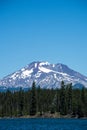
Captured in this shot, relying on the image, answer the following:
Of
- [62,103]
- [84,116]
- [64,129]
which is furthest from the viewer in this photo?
[62,103]

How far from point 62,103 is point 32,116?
14.9 m

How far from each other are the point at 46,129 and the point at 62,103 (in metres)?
94.5

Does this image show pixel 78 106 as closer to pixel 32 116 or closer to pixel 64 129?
pixel 32 116

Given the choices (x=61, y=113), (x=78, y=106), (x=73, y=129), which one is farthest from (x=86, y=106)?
(x=73, y=129)

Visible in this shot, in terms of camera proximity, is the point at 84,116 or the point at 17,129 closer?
the point at 17,129

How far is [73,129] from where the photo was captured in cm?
10488

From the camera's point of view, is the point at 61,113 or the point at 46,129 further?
the point at 61,113

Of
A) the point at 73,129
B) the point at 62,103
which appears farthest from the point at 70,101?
the point at 73,129

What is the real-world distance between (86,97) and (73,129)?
92.4m

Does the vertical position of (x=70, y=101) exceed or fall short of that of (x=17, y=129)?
it exceeds it

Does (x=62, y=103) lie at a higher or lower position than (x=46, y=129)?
higher

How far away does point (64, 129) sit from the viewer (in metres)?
104

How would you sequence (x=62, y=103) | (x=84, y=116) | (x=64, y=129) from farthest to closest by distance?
(x=62, y=103) → (x=84, y=116) → (x=64, y=129)

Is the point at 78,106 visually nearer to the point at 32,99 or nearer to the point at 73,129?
the point at 32,99
